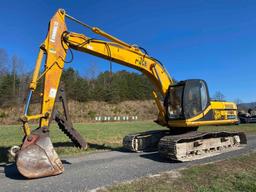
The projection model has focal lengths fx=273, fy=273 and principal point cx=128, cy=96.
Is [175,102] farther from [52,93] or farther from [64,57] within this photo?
[52,93]

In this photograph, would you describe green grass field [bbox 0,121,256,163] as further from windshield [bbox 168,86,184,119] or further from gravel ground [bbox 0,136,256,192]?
windshield [bbox 168,86,184,119]

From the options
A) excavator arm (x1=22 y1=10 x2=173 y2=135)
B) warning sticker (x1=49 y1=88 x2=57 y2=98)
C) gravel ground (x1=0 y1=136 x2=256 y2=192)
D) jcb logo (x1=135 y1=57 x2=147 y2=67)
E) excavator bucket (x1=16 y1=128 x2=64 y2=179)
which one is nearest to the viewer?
gravel ground (x1=0 y1=136 x2=256 y2=192)

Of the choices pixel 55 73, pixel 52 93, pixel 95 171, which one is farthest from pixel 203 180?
pixel 55 73

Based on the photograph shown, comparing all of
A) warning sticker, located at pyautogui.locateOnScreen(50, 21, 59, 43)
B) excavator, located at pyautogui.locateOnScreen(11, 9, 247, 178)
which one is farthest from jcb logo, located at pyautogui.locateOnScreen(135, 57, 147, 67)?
warning sticker, located at pyautogui.locateOnScreen(50, 21, 59, 43)

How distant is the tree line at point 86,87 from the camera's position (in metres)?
51.1

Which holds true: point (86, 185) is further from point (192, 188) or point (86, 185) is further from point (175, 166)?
point (175, 166)

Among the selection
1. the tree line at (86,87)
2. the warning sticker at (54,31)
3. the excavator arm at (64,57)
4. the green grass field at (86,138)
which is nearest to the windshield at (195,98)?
the excavator arm at (64,57)

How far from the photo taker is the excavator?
21.8 ft

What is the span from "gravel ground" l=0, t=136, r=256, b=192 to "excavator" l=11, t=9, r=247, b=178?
329 mm

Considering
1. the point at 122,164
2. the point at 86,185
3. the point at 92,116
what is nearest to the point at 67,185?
the point at 86,185

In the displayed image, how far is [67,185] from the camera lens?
5.98 m

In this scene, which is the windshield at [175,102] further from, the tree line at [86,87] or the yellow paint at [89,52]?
the tree line at [86,87]

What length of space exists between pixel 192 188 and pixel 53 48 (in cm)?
519

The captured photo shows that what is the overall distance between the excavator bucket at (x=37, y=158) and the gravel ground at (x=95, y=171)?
0.58ft
